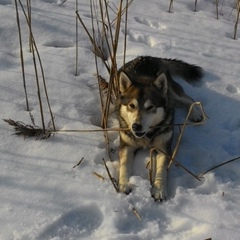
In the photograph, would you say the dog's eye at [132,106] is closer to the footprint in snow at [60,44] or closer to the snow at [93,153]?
the snow at [93,153]

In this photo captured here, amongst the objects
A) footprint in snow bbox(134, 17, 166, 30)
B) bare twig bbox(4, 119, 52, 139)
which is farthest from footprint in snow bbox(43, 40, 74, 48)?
bare twig bbox(4, 119, 52, 139)

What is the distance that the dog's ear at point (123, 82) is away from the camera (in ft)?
9.99

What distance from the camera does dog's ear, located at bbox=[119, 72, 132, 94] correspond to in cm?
304

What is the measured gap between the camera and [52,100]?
339 cm

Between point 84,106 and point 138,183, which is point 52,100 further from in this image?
point 138,183

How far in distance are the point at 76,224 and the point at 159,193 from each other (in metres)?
0.56

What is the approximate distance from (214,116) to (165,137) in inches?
25.5

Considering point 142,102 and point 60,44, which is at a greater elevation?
point 142,102

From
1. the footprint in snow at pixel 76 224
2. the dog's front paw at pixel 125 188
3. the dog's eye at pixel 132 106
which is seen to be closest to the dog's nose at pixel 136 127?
the dog's eye at pixel 132 106

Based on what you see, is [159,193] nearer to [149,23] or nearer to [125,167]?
[125,167]

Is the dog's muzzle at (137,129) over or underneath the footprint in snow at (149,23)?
over

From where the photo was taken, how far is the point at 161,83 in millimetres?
3055

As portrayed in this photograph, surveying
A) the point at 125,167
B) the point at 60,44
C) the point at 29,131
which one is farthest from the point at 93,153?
the point at 60,44

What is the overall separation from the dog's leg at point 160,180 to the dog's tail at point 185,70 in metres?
1.20
